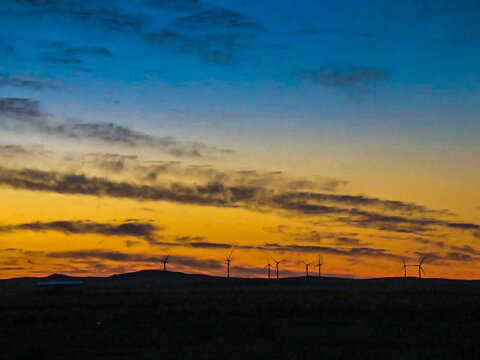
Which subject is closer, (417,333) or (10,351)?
(10,351)

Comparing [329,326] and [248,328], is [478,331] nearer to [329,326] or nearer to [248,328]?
[329,326]

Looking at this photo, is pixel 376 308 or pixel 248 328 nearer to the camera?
pixel 248 328

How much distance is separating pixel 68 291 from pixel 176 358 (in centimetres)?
7025

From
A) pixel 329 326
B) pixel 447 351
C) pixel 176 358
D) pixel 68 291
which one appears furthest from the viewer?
pixel 68 291

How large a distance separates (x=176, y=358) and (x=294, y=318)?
64.3 ft

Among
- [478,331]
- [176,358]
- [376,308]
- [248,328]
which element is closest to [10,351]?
[176,358]

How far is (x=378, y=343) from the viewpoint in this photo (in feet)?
118

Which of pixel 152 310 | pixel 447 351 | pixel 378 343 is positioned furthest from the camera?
pixel 152 310

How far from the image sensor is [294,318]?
49.5 m

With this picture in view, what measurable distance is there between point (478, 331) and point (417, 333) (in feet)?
13.1

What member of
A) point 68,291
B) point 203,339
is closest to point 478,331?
point 203,339

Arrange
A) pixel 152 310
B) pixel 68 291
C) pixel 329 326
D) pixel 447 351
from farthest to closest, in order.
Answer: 1. pixel 68 291
2. pixel 152 310
3. pixel 329 326
4. pixel 447 351

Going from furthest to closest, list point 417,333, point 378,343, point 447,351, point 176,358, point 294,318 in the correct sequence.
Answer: point 294,318, point 417,333, point 378,343, point 447,351, point 176,358

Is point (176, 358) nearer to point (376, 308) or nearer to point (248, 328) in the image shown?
point (248, 328)
